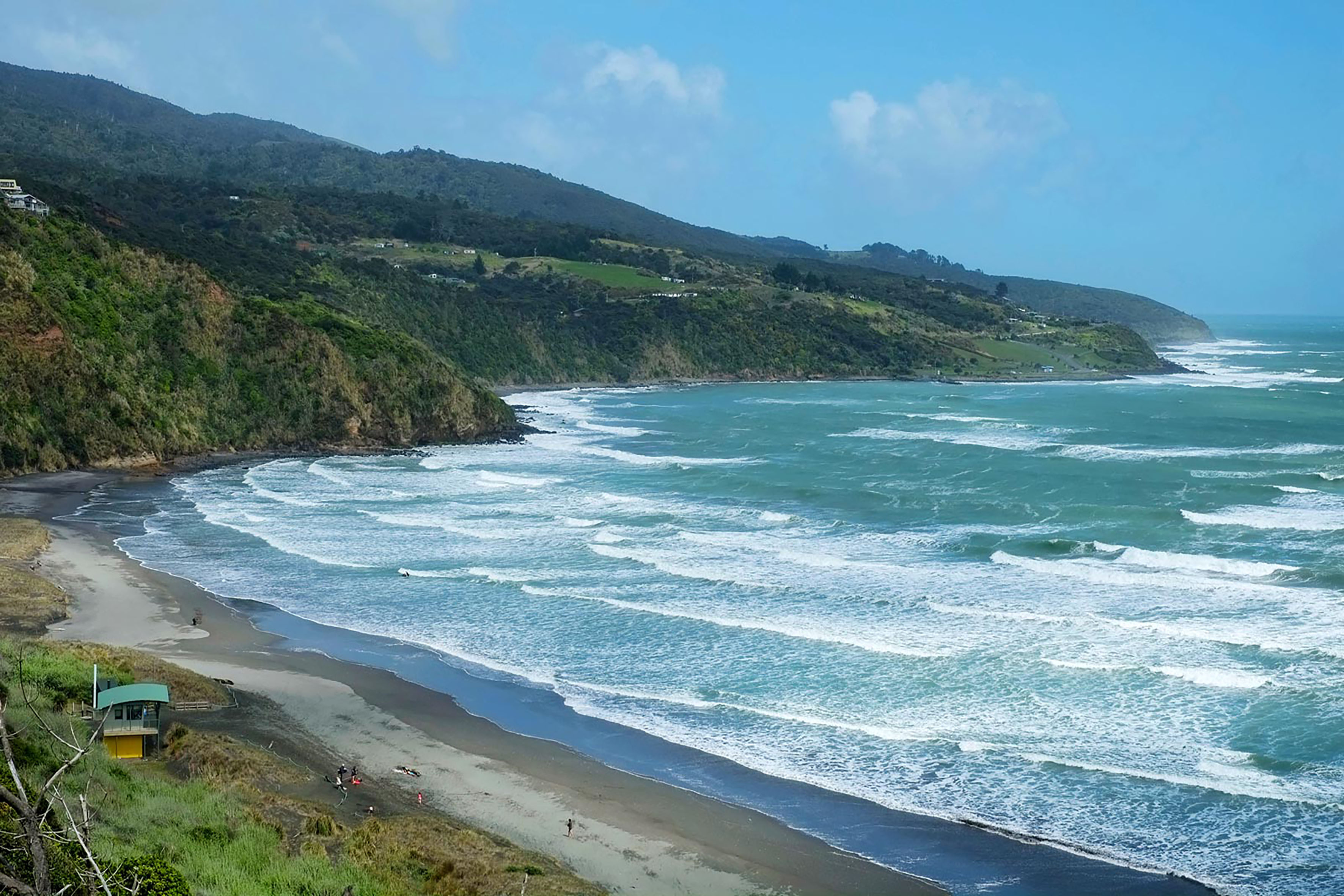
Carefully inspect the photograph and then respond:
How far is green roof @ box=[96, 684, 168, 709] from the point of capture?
23.5 meters

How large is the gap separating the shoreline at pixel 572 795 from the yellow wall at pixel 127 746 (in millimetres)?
4475

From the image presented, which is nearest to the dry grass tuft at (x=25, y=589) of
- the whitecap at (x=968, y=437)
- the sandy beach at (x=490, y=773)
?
A: the sandy beach at (x=490, y=773)

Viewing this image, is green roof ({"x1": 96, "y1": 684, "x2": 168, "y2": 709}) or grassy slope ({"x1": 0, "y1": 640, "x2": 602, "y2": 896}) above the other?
green roof ({"x1": 96, "y1": 684, "x2": 168, "y2": 709})

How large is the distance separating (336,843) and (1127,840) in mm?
13018

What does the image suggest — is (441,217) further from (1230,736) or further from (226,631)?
(1230,736)

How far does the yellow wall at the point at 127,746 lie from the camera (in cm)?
2353

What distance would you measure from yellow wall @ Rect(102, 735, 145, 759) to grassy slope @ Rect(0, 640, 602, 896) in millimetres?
547

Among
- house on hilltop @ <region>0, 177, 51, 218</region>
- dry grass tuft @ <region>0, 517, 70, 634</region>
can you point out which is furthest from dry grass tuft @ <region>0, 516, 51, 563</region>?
house on hilltop @ <region>0, 177, 51, 218</region>

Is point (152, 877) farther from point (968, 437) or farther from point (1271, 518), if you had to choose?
point (968, 437)

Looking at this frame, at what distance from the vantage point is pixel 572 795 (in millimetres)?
24719

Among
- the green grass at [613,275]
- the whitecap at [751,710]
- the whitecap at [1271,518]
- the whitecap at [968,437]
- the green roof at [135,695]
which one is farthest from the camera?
the green grass at [613,275]

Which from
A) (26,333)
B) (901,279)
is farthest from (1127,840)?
(901,279)

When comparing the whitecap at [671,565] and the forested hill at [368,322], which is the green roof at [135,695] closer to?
the whitecap at [671,565]

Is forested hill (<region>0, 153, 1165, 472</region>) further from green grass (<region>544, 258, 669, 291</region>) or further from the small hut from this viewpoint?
the small hut
